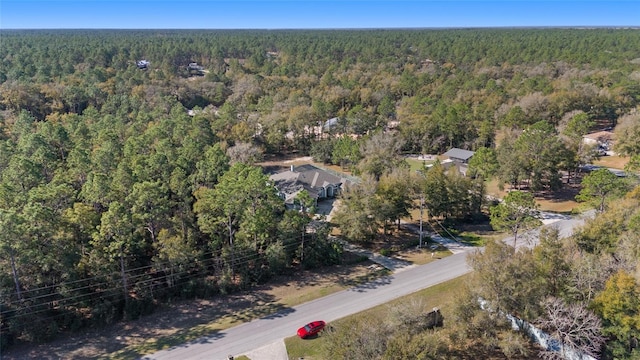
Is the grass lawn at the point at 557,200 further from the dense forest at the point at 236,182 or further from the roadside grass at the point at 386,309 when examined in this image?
the roadside grass at the point at 386,309

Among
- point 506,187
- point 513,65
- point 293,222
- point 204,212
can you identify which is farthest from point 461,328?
point 513,65

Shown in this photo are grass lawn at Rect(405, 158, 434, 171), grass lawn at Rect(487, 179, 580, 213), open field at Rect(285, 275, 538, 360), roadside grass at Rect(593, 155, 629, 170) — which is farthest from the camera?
grass lawn at Rect(405, 158, 434, 171)

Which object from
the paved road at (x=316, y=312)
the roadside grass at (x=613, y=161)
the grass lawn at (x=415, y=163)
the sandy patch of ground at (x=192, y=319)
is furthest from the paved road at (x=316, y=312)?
the roadside grass at (x=613, y=161)

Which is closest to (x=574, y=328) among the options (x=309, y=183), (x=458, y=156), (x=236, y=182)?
(x=236, y=182)

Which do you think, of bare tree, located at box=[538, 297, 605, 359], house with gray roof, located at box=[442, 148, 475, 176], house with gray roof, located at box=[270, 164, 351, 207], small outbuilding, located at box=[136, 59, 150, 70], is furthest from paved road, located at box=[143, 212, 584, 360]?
small outbuilding, located at box=[136, 59, 150, 70]

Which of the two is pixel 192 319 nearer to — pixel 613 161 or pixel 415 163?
pixel 415 163

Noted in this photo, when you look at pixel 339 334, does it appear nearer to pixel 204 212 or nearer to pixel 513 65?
pixel 204 212

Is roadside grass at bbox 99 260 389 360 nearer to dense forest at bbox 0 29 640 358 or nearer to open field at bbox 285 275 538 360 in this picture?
dense forest at bbox 0 29 640 358
